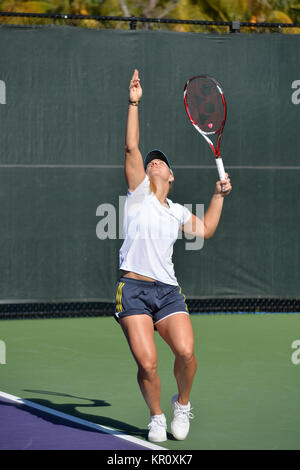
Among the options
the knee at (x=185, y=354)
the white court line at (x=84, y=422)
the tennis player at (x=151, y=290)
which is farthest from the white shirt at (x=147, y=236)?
the white court line at (x=84, y=422)

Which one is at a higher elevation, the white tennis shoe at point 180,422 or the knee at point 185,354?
the knee at point 185,354

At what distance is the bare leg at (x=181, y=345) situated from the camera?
17.7 feet

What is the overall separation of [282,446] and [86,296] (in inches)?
197

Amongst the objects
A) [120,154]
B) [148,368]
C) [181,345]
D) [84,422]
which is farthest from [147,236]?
[120,154]

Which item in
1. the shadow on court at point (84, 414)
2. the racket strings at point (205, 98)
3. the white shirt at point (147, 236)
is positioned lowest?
the shadow on court at point (84, 414)

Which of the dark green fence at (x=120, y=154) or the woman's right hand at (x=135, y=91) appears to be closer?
the woman's right hand at (x=135, y=91)

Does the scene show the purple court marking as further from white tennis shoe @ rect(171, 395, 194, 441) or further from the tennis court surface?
white tennis shoe @ rect(171, 395, 194, 441)

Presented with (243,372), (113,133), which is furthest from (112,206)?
(243,372)

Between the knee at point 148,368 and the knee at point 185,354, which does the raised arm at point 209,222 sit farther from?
the knee at point 148,368

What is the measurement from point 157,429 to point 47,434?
697 mm

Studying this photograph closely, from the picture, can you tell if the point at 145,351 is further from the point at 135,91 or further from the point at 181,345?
the point at 135,91

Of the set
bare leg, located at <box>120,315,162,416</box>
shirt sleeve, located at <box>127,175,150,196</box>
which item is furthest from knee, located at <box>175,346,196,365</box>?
shirt sleeve, located at <box>127,175,150,196</box>

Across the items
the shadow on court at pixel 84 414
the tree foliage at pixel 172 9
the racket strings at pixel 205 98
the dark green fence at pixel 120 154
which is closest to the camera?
the shadow on court at pixel 84 414

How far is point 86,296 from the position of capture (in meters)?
10.1
